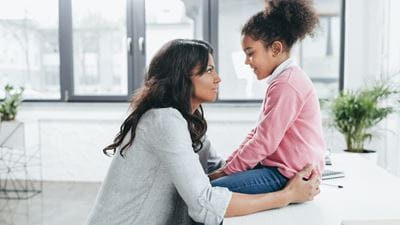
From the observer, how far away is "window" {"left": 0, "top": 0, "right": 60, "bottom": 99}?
3.93 metres

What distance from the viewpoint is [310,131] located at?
1318 mm

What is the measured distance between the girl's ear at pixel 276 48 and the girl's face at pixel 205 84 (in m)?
0.30

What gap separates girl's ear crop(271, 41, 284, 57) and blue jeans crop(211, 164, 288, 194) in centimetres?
41

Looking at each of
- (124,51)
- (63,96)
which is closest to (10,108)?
(63,96)

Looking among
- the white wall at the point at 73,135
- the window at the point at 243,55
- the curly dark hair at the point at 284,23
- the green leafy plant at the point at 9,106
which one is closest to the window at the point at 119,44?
the window at the point at 243,55

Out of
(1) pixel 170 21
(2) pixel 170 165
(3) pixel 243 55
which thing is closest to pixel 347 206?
(2) pixel 170 165

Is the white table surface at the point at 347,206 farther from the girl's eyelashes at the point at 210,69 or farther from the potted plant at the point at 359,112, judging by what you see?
the potted plant at the point at 359,112

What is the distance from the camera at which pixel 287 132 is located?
4.30ft

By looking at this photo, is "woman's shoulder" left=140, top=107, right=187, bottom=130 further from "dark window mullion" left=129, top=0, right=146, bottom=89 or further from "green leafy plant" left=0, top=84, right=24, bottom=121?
"green leafy plant" left=0, top=84, right=24, bottom=121

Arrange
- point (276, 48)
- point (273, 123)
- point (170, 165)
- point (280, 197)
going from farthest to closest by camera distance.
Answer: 1. point (276, 48)
2. point (273, 123)
3. point (280, 197)
4. point (170, 165)

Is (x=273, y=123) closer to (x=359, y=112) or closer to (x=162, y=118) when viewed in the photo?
(x=162, y=118)

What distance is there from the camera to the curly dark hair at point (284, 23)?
1448 mm

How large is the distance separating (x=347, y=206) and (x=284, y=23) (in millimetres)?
637

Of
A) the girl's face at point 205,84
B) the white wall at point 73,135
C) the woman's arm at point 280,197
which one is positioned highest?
the girl's face at point 205,84
